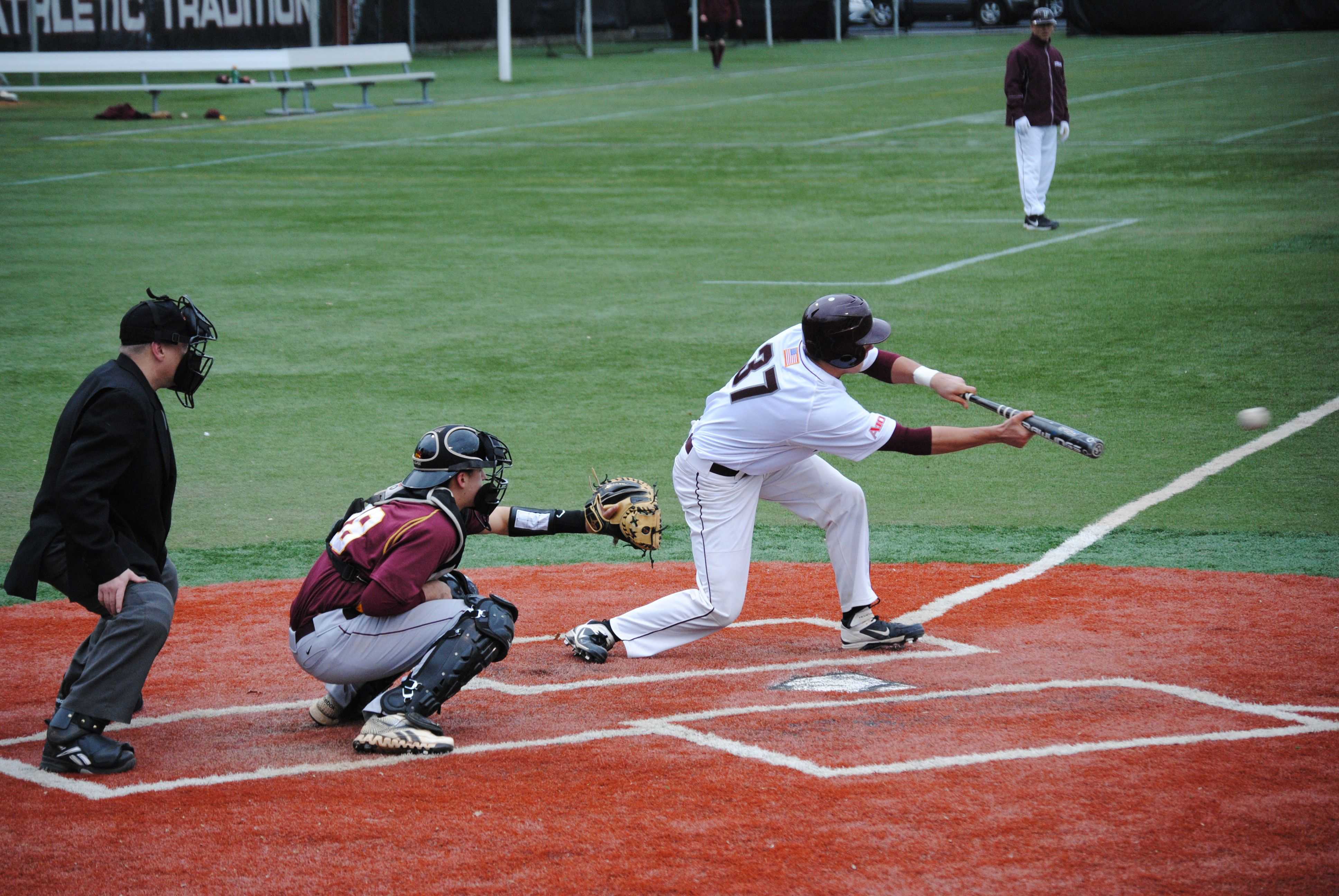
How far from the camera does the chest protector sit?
498 cm

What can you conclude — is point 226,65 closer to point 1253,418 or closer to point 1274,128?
point 1274,128

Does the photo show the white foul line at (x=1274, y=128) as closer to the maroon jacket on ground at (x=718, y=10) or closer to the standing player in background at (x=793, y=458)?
the maroon jacket on ground at (x=718, y=10)

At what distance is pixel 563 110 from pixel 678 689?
24523 millimetres

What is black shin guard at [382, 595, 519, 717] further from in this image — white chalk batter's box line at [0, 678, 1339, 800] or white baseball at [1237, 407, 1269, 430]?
white baseball at [1237, 407, 1269, 430]

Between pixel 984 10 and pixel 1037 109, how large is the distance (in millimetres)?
35623

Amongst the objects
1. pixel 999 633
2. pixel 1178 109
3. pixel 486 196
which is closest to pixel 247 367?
pixel 999 633

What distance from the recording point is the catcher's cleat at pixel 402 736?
5.05 m

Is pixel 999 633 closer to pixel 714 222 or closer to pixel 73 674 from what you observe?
pixel 73 674

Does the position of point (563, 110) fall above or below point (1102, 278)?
above

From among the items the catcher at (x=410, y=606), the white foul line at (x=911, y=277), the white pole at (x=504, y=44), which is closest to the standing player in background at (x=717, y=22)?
the white pole at (x=504, y=44)

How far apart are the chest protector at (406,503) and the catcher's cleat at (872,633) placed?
1858 mm

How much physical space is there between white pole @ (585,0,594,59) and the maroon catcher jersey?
119 feet

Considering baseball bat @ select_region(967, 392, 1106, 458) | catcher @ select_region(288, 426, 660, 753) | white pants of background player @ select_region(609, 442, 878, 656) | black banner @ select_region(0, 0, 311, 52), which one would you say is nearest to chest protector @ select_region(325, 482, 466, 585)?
catcher @ select_region(288, 426, 660, 753)

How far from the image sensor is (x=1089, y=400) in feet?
Result: 33.6
